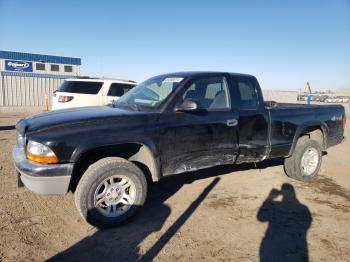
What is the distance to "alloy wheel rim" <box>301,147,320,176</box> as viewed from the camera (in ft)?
19.6

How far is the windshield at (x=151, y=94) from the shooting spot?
436cm

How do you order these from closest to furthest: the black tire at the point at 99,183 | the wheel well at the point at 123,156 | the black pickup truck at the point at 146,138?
1. the black pickup truck at the point at 146,138
2. the black tire at the point at 99,183
3. the wheel well at the point at 123,156

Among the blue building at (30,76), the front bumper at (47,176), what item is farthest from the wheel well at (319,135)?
the blue building at (30,76)

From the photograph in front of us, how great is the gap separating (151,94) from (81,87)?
6244mm

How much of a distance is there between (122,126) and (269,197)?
272 cm

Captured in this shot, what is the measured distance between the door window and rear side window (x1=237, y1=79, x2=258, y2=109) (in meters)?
0.28

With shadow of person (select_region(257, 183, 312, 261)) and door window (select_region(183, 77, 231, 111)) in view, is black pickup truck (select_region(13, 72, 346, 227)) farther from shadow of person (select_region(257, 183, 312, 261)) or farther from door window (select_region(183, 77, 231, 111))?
shadow of person (select_region(257, 183, 312, 261))

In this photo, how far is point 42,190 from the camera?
3.50 m

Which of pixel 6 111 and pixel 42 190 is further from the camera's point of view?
pixel 6 111

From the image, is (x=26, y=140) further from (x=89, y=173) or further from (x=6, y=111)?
(x=6, y=111)

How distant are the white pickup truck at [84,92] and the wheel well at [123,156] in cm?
593

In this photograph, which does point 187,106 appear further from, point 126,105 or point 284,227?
point 284,227

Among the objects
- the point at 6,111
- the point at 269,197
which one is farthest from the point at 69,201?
the point at 6,111

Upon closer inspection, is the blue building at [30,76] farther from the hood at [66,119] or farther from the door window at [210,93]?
the door window at [210,93]
